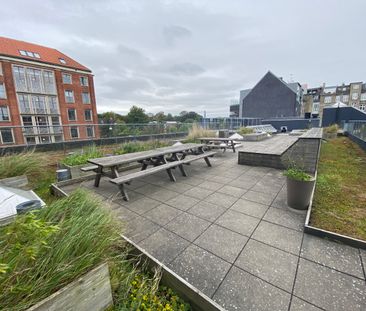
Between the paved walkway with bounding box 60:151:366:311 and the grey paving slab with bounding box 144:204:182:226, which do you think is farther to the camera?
the grey paving slab with bounding box 144:204:182:226

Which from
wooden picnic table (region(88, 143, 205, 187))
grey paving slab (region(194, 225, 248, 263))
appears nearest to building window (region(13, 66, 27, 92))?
wooden picnic table (region(88, 143, 205, 187))

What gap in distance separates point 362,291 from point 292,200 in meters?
1.45

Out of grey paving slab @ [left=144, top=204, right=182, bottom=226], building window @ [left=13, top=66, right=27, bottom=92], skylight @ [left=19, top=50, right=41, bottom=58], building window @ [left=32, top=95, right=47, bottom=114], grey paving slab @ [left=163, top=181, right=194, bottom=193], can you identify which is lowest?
grey paving slab @ [left=144, top=204, right=182, bottom=226]

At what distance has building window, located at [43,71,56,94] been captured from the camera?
75.5ft

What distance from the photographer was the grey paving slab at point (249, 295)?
134 centimetres

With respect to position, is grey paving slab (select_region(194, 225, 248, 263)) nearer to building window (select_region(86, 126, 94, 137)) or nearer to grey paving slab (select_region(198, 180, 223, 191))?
grey paving slab (select_region(198, 180, 223, 191))

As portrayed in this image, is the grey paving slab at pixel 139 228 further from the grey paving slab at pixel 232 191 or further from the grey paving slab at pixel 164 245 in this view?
the grey paving slab at pixel 232 191

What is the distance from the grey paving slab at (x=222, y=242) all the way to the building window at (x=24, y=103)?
30.0m

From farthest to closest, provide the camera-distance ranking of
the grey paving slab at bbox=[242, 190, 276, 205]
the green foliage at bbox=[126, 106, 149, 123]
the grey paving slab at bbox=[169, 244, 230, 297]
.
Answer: the green foliage at bbox=[126, 106, 149, 123] → the grey paving slab at bbox=[242, 190, 276, 205] → the grey paving slab at bbox=[169, 244, 230, 297]

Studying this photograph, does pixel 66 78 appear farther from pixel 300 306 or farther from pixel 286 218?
pixel 300 306

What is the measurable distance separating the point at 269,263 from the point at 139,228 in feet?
5.46

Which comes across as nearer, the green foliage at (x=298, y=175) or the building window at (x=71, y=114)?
the green foliage at (x=298, y=175)

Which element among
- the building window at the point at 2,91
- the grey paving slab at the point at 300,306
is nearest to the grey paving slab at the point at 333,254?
the grey paving slab at the point at 300,306

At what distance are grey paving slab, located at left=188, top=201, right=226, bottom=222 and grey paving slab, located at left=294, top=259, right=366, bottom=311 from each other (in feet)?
3.97
